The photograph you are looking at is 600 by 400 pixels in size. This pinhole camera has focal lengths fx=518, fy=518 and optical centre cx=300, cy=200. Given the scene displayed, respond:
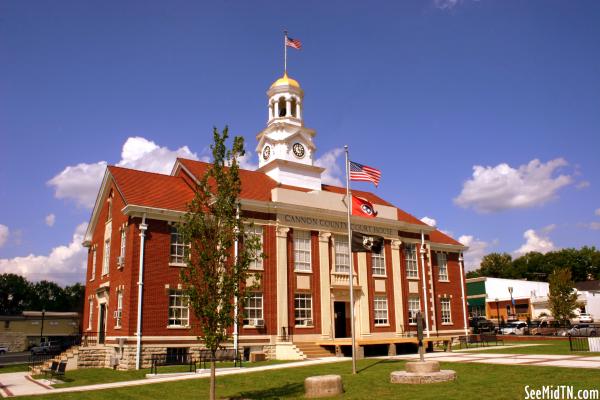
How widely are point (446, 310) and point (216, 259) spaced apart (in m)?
31.1

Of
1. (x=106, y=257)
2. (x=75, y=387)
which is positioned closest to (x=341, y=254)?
(x=106, y=257)

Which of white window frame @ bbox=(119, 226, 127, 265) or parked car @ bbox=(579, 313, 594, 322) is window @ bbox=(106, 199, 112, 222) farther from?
parked car @ bbox=(579, 313, 594, 322)

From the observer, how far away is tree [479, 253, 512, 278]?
116 metres

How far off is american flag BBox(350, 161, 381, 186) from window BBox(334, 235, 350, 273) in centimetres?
906

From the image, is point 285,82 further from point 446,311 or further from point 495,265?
point 495,265

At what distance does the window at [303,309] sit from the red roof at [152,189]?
31.1ft

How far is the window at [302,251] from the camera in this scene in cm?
3416

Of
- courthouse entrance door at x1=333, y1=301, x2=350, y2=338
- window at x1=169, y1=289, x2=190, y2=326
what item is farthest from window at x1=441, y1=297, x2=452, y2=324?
window at x1=169, y1=289, x2=190, y2=326

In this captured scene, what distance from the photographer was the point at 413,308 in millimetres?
39500

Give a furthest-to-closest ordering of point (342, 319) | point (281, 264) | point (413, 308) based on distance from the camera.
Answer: point (413, 308) < point (342, 319) < point (281, 264)

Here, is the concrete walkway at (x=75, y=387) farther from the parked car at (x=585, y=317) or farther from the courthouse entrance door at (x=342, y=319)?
the parked car at (x=585, y=317)

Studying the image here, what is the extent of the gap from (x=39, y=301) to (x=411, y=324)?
99.5 metres

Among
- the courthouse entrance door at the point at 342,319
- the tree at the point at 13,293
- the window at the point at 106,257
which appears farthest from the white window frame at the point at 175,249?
the tree at the point at 13,293

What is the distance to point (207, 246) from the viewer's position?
52.8 ft
